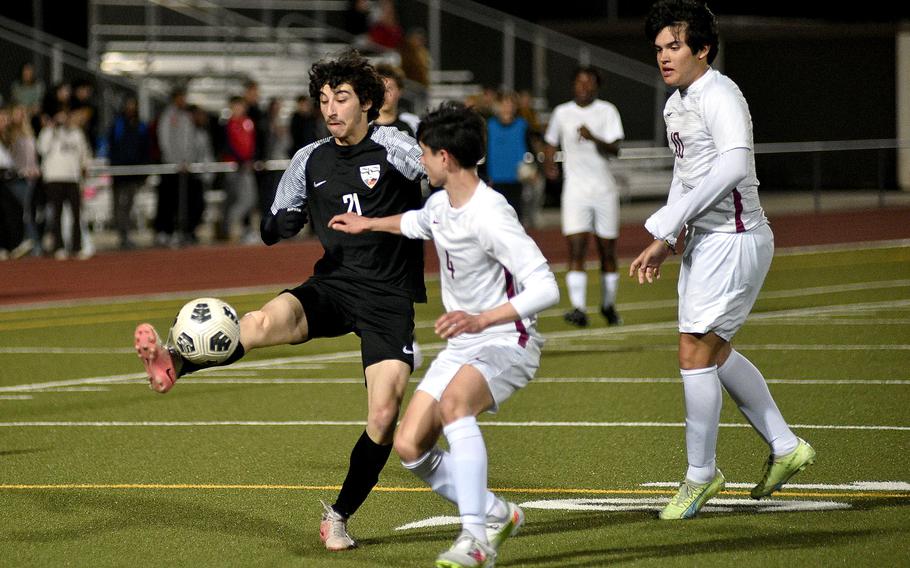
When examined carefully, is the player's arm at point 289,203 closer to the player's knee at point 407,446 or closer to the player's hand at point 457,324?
the player's knee at point 407,446

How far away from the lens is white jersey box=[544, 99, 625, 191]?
14648mm

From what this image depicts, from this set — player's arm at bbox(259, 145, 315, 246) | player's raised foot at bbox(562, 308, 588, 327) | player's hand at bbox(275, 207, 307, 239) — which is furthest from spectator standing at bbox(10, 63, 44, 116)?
player's hand at bbox(275, 207, 307, 239)

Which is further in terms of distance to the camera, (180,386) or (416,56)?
(416,56)

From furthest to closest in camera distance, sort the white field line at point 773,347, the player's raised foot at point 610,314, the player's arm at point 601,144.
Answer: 1. the player's raised foot at point 610,314
2. the player's arm at point 601,144
3. the white field line at point 773,347

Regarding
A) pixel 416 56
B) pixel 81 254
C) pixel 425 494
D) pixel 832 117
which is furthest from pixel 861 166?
pixel 425 494

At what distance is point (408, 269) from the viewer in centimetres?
712

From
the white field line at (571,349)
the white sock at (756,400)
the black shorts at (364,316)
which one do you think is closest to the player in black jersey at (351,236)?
the black shorts at (364,316)

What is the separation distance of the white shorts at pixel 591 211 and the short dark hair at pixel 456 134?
8.51m

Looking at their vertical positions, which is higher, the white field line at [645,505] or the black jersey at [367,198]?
the black jersey at [367,198]

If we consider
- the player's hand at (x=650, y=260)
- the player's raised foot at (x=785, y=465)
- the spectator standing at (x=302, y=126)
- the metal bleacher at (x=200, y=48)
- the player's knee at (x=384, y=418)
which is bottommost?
the player's raised foot at (x=785, y=465)

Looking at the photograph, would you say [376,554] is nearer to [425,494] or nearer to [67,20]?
[425,494]

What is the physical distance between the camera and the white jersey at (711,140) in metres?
6.84

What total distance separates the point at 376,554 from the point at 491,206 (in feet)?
5.09

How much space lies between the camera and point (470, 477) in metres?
5.93
